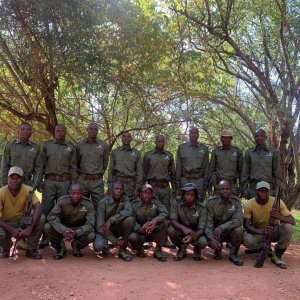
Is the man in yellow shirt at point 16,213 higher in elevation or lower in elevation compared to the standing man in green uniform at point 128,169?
lower

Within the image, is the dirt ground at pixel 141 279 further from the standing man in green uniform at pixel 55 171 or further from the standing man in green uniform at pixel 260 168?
the standing man in green uniform at pixel 260 168

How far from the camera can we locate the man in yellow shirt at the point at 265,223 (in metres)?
6.54

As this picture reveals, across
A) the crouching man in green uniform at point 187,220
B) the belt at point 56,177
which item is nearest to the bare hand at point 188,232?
the crouching man in green uniform at point 187,220

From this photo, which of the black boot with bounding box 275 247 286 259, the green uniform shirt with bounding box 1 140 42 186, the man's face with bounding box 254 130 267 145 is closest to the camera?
the black boot with bounding box 275 247 286 259

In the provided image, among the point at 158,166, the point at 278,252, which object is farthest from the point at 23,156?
the point at 278,252

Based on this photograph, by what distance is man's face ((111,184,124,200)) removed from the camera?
22.4ft

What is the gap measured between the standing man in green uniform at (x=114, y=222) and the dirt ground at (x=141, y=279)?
230 mm

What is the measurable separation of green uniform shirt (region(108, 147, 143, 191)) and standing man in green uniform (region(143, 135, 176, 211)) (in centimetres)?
24

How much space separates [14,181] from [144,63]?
4.42m

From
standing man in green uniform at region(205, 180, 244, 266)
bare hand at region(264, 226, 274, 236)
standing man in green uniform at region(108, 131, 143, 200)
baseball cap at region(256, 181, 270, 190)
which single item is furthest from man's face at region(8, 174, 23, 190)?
bare hand at region(264, 226, 274, 236)

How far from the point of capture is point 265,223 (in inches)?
270

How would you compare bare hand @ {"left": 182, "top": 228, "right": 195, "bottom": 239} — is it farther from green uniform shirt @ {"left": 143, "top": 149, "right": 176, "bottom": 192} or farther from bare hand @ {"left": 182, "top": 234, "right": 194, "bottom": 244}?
green uniform shirt @ {"left": 143, "top": 149, "right": 176, "bottom": 192}

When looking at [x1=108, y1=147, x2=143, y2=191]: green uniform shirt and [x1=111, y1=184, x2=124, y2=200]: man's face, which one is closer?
[x1=111, y1=184, x2=124, y2=200]: man's face

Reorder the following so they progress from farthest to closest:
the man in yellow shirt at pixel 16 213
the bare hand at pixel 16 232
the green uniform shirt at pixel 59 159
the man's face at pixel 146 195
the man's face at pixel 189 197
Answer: the green uniform shirt at pixel 59 159 < the man's face at pixel 146 195 < the man's face at pixel 189 197 < the man in yellow shirt at pixel 16 213 < the bare hand at pixel 16 232
